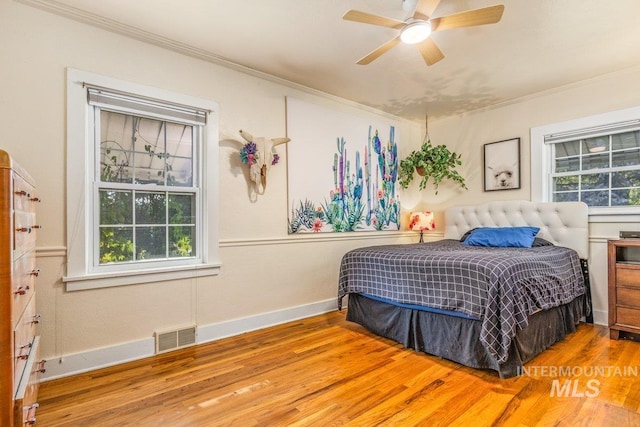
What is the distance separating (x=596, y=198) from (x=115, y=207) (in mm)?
4536

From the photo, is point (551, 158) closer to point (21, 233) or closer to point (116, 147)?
point (116, 147)

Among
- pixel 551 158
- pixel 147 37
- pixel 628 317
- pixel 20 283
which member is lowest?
pixel 628 317

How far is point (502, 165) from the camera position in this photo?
3.99 m

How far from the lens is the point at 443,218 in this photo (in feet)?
15.0

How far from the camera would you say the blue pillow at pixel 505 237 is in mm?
3218

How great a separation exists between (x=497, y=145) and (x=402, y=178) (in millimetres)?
1218

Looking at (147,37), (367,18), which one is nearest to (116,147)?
(147,37)

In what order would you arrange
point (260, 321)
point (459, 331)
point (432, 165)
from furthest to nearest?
1. point (432, 165)
2. point (260, 321)
3. point (459, 331)

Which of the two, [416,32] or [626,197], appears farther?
[626,197]

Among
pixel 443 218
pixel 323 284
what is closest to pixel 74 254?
pixel 323 284

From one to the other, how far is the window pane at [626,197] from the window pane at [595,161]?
0.99ft

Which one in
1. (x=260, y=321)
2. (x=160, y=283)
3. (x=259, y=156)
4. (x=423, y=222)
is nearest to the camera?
(x=160, y=283)

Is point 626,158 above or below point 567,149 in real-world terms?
below

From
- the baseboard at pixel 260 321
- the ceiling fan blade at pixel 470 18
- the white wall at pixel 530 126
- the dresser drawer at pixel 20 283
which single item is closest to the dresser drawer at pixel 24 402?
the dresser drawer at pixel 20 283
